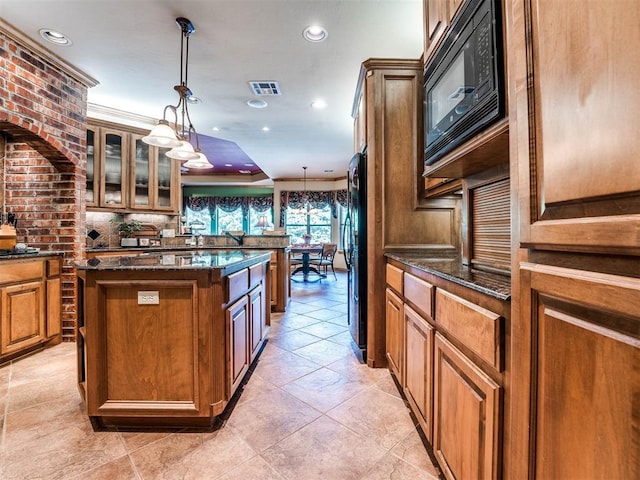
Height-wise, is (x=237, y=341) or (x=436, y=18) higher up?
(x=436, y=18)

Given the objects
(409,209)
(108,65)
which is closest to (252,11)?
(108,65)

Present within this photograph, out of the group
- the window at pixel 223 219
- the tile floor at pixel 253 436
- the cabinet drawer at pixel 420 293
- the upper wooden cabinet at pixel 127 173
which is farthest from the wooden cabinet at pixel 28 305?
the window at pixel 223 219

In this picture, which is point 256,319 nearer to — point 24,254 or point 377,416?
point 377,416

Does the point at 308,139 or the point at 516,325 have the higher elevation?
the point at 308,139

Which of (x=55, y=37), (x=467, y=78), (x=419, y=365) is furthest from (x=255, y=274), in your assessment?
(x=55, y=37)

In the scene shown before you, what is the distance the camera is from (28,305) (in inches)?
103

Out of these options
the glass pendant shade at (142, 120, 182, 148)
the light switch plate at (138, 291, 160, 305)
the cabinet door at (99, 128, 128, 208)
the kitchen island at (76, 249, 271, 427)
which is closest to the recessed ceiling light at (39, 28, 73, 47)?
the glass pendant shade at (142, 120, 182, 148)

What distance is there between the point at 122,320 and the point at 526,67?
1.91 meters

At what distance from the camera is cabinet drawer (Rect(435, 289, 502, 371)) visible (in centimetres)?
88

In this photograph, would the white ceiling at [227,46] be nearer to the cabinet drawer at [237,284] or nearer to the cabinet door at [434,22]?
the cabinet door at [434,22]

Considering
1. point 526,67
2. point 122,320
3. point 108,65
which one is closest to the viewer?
point 526,67

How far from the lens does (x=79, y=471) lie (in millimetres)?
1354

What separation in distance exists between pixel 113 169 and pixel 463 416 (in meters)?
4.75

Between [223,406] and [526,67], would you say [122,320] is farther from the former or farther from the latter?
[526,67]
